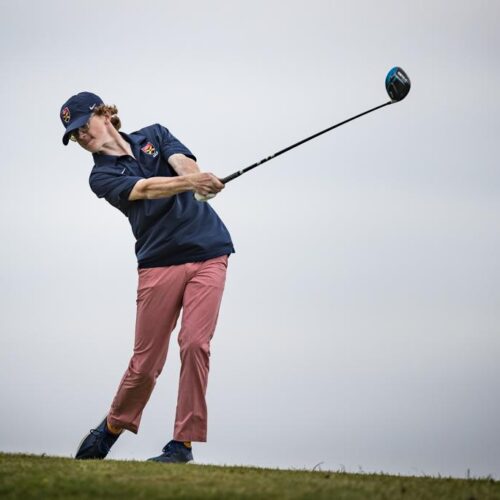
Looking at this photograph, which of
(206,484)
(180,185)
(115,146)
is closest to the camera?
(206,484)

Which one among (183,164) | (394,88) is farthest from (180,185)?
(394,88)

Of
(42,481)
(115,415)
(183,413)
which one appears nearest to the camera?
(42,481)

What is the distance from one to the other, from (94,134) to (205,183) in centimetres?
93

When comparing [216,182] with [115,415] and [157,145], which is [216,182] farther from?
[115,415]

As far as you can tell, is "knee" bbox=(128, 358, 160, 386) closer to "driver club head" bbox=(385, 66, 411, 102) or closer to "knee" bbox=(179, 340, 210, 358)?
"knee" bbox=(179, 340, 210, 358)

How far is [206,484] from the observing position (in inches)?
214

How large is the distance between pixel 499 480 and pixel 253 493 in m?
1.93

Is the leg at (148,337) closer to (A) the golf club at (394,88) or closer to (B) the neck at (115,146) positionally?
(B) the neck at (115,146)

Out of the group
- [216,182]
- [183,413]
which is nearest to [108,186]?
[216,182]

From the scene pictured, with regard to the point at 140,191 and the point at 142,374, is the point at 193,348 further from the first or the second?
the point at 140,191

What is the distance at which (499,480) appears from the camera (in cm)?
636

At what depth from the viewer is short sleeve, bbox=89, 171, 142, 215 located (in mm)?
6875

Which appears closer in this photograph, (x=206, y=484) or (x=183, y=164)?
(x=206, y=484)

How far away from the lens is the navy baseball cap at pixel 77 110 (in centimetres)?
703
